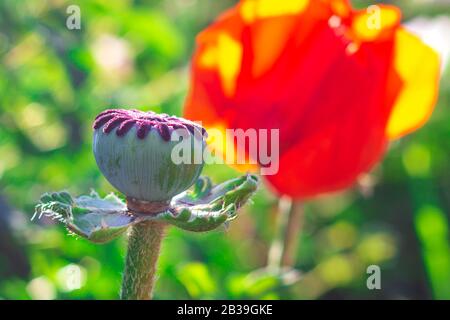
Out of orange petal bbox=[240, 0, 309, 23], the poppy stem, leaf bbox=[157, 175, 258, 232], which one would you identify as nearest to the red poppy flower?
orange petal bbox=[240, 0, 309, 23]

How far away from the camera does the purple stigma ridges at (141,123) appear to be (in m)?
0.58

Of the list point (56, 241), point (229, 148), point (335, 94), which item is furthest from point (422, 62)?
point (56, 241)

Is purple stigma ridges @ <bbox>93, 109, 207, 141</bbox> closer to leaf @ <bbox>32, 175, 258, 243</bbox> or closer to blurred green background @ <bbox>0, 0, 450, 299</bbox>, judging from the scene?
leaf @ <bbox>32, 175, 258, 243</bbox>

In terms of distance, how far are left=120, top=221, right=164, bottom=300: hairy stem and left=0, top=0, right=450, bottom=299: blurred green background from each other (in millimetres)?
405

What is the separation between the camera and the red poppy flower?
1069 millimetres

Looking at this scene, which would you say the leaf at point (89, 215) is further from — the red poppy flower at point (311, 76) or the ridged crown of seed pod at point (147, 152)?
the red poppy flower at point (311, 76)

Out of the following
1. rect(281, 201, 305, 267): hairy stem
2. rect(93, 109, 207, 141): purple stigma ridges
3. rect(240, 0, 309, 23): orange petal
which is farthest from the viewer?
rect(281, 201, 305, 267): hairy stem

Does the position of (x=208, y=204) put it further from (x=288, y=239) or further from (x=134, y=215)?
(x=288, y=239)

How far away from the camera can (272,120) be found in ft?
3.58

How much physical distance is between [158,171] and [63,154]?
0.94 metres

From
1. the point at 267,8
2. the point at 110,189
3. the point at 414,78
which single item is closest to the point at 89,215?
the point at 267,8

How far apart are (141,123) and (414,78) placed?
0.62 metres

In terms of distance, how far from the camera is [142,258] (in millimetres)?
639

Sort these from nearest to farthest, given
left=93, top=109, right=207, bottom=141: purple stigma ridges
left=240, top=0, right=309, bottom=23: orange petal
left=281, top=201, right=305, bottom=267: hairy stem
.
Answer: left=93, top=109, right=207, bottom=141: purple stigma ridges
left=240, top=0, right=309, bottom=23: orange petal
left=281, top=201, right=305, bottom=267: hairy stem
